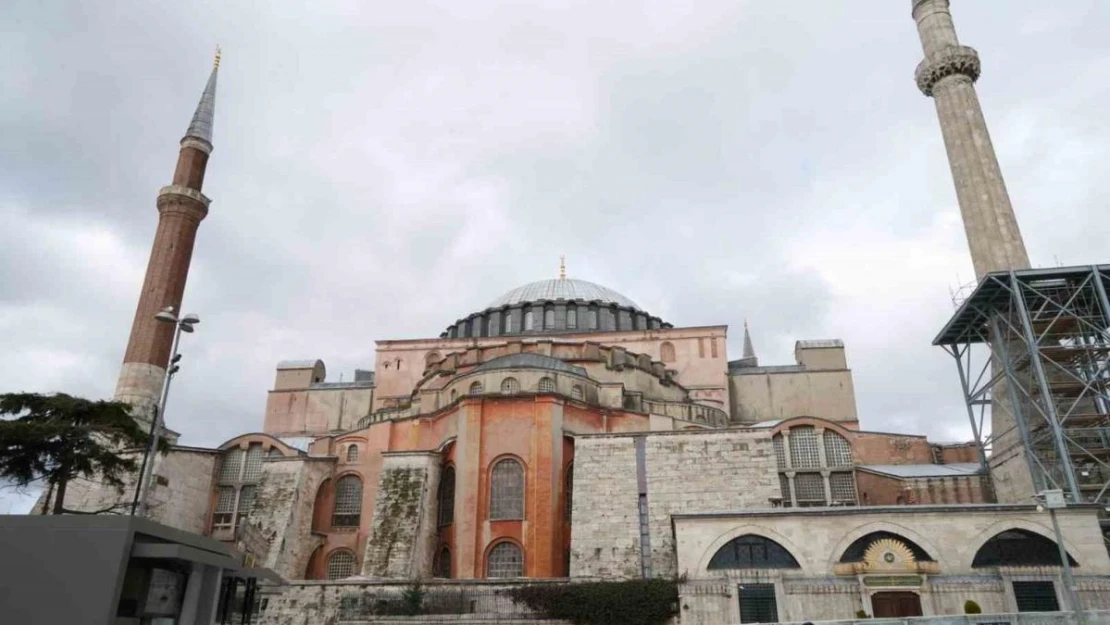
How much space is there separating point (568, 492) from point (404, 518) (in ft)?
18.0

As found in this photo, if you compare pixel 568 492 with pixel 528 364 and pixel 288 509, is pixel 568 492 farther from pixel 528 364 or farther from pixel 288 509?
pixel 288 509

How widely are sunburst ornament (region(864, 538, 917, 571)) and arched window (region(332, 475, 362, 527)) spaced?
58.2 ft

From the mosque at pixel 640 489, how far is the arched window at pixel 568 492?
0.28ft

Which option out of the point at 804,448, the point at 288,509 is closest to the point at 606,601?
the point at 804,448

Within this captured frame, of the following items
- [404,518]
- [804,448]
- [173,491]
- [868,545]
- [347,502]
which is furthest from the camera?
[173,491]

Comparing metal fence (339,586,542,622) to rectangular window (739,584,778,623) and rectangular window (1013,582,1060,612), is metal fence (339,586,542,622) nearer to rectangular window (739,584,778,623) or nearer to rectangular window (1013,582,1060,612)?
rectangular window (739,584,778,623)

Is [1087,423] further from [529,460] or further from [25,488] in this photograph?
[25,488]

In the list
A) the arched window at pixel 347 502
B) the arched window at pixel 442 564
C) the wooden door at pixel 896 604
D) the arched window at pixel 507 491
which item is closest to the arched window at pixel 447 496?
the arched window at pixel 442 564

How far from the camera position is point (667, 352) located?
38.4m

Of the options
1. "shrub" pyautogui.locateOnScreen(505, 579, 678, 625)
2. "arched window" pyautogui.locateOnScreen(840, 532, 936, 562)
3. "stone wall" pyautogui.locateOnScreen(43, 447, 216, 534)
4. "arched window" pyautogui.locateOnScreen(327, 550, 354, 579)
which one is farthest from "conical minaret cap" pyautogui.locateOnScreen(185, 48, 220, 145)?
"arched window" pyautogui.locateOnScreen(840, 532, 936, 562)

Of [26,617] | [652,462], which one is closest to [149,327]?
[652,462]

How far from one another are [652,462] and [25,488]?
56.1 feet

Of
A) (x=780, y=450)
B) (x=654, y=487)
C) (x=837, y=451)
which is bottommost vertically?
(x=654, y=487)

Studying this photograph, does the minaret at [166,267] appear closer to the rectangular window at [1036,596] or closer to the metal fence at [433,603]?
the metal fence at [433,603]
